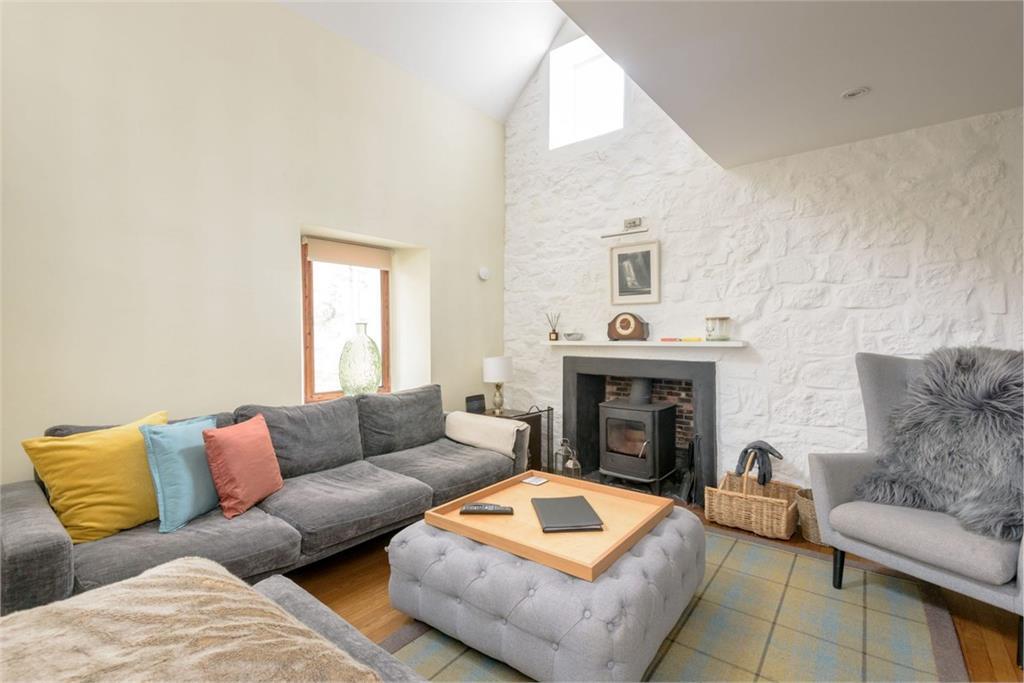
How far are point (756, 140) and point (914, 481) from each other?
79.5 inches

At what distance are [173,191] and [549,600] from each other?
2.78 meters

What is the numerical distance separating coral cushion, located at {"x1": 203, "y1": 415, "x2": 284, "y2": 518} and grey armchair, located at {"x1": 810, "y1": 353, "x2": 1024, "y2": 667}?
2636 millimetres

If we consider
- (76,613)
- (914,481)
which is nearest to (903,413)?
(914,481)

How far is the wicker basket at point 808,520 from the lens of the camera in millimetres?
2797

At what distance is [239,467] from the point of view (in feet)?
7.34

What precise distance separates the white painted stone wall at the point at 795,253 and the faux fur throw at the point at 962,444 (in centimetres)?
60

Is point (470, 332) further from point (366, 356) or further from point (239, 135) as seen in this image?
point (239, 135)

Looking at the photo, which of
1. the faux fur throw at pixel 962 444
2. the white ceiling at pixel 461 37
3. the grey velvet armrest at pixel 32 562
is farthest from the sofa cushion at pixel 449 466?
the white ceiling at pixel 461 37

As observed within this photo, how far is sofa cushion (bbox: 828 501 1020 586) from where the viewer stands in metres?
1.74

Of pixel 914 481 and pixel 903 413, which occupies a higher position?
pixel 903 413

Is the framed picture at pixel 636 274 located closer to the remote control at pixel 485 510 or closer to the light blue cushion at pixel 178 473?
the remote control at pixel 485 510

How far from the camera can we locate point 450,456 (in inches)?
126

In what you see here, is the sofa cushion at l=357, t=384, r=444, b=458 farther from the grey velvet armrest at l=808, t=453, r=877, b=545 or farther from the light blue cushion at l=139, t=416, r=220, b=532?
the grey velvet armrest at l=808, t=453, r=877, b=545

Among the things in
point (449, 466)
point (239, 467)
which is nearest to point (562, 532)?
point (449, 466)
